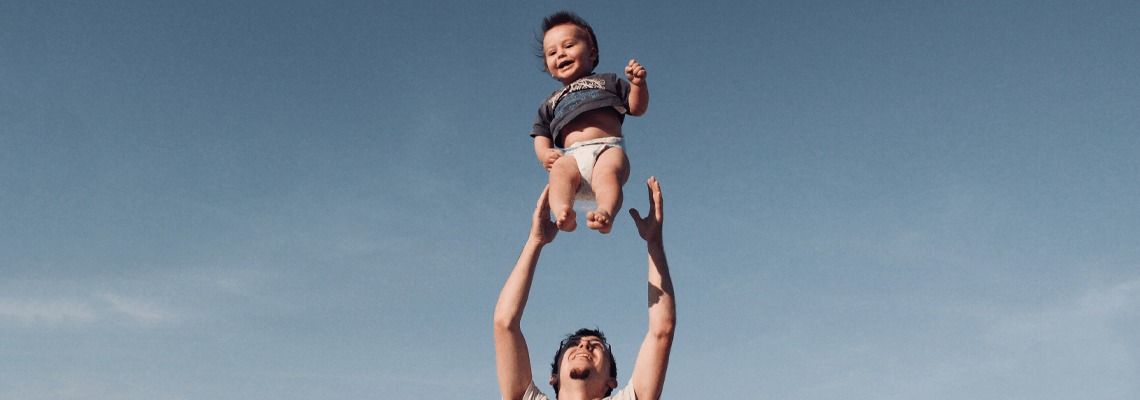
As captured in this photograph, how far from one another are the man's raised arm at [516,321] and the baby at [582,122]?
0.41m

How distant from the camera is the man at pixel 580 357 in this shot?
570 centimetres

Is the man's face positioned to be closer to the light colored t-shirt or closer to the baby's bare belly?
the light colored t-shirt

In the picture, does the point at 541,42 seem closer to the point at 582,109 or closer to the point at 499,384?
the point at 582,109

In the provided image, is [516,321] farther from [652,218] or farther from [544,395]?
[652,218]

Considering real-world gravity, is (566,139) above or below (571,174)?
above

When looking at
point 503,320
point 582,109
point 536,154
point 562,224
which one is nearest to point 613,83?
point 582,109

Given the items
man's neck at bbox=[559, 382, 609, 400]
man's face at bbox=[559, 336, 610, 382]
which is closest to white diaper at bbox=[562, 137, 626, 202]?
man's face at bbox=[559, 336, 610, 382]

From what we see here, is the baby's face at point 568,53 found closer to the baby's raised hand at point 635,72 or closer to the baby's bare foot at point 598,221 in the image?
the baby's raised hand at point 635,72

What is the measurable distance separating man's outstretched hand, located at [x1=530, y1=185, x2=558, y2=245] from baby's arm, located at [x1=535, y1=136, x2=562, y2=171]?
350 mm

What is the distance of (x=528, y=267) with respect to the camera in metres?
5.88

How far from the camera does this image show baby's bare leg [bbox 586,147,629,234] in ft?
16.8

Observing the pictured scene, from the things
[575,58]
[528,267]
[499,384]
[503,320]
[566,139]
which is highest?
[575,58]

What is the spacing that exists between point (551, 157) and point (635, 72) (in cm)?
98

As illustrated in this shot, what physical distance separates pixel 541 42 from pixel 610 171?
1.66m
